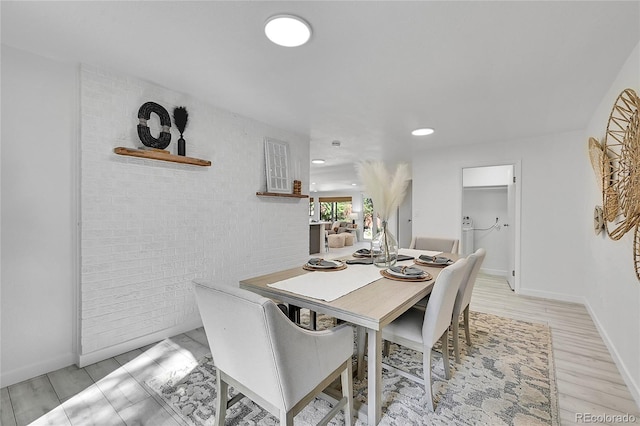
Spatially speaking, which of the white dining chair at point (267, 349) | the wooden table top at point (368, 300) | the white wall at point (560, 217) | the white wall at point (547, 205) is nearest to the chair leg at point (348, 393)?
the white dining chair at point (267, 349)

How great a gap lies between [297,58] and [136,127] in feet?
4.80

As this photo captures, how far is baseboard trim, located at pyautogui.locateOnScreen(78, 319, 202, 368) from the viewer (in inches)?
79.1

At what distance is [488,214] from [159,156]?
5.30m

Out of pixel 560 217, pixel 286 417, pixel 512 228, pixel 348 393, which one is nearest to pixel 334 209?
pixel 512 228

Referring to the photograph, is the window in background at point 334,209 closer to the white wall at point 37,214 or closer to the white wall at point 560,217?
the white wall at point 560,217

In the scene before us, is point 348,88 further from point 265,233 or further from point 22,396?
point 22,396

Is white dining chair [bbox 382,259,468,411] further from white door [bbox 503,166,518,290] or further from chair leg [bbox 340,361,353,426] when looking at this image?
white door [bbox 503,166,518,290]

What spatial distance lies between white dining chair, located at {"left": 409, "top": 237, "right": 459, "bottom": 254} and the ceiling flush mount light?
8.36 feet

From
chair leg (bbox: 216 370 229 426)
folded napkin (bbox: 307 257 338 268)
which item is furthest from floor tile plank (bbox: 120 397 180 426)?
folded napkin (bbox: 307 257 338 268)

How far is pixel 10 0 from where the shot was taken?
1.39 m

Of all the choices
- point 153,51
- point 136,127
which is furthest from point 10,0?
point 136,127

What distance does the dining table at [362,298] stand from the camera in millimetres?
1284

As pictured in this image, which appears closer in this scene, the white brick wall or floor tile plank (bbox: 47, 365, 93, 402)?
floor tile plank (bbox: 47, 365, 93, 402)

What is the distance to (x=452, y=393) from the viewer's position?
1.71 meters
